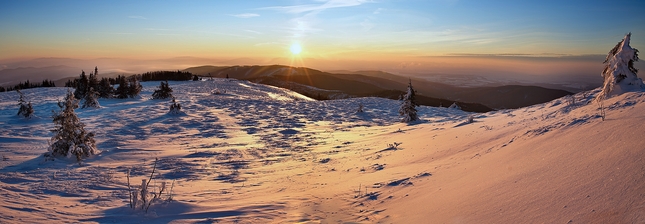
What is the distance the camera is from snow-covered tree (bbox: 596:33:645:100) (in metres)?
6.80

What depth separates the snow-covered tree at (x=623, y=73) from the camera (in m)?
6.80

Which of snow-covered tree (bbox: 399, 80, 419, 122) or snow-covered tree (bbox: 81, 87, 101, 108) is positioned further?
snow-covered tree (bbox: 399, 80, 419, 122)

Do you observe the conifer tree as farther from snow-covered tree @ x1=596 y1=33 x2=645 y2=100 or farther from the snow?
snow-covered tree @ x1=596 y1=33 x2=645 y2=100

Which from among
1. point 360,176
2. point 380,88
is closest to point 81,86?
point 360,176

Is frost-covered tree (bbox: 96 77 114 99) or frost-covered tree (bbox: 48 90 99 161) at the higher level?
frost-covered tree (bbox: 96 77 114 99)

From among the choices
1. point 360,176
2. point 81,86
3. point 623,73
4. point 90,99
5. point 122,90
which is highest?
point 623,73

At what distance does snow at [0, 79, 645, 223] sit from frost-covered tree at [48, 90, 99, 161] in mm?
259

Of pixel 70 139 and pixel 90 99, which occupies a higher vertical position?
pixel 90 99

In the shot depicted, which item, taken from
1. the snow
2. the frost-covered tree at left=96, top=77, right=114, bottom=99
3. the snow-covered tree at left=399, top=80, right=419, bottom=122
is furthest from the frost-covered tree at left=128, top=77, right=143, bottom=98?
the snow-covered tree at left=399, top=80, right=419, bottom=122

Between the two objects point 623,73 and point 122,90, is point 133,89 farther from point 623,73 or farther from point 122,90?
point 623,73

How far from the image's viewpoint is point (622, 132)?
13.6ft

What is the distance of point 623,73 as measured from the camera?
690 cm

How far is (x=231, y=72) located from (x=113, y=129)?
123 meters

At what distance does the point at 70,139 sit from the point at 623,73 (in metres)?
12.7
